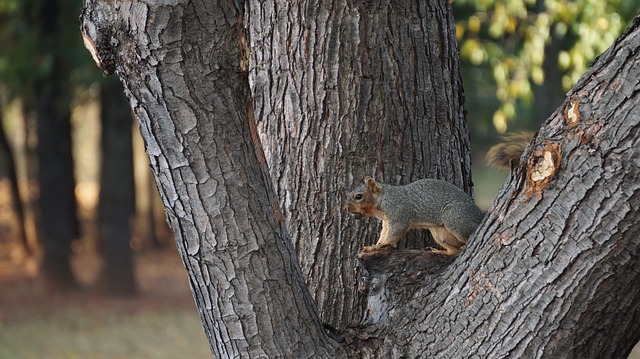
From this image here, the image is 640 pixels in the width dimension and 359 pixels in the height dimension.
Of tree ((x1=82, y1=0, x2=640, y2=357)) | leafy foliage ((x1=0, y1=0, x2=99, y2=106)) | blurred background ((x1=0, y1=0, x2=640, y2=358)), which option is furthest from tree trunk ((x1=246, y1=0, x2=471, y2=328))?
leafy foliage ((x1=0, y1=0, x2=99, y2=106))

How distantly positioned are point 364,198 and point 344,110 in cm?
32

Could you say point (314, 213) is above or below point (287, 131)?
below

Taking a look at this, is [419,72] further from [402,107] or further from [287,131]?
[287,131]

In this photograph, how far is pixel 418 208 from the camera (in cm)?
311

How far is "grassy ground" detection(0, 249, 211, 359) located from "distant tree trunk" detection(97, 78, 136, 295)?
31 cm

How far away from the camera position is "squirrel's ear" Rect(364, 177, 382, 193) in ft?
10.00

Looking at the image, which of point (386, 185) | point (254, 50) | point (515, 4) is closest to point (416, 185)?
point (386, 185)

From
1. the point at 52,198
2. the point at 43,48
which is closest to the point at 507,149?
the point at 43,48

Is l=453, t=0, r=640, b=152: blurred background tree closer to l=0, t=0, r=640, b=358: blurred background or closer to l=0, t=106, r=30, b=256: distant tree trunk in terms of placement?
l=0, t=0, r=640, b=358: blurred background

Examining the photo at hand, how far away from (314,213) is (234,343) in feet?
2.76

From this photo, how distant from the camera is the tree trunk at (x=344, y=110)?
9.82ft

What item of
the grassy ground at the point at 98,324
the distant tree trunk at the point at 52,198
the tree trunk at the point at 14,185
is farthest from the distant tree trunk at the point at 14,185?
the distant tree trunk at the point at 52,198

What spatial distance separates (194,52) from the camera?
86.2 inches

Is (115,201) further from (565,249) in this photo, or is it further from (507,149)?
(565,249)
